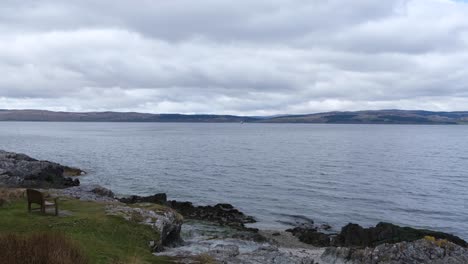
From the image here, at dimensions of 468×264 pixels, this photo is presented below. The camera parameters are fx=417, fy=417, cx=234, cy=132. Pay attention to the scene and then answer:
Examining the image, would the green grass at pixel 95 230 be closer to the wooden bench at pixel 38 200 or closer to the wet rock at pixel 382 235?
the wooden bench at pixel 38 200

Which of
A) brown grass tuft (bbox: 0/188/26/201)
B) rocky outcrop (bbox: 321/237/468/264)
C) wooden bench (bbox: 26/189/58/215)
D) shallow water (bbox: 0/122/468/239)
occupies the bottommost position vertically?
shallow water (bbox: 0/122/468/239)

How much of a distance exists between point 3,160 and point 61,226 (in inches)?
1944

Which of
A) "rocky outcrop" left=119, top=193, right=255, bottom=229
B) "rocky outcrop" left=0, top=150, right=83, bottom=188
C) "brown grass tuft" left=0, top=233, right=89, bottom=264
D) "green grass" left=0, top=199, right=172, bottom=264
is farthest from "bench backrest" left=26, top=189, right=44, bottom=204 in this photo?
"rocky outcrop" left=0, top=150, right=83, bottom=188

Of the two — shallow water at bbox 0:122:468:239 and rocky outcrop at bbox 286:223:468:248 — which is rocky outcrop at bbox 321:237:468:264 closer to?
rocky outcrop at bbox 286:223:468:248

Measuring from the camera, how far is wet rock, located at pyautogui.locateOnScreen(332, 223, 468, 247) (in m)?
30.1

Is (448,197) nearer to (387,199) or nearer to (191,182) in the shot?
(387,199)

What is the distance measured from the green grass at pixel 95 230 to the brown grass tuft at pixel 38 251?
435 cm

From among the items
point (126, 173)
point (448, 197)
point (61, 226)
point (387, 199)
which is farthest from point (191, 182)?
point (61, 226)

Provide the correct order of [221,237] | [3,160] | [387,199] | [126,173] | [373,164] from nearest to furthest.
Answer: [221,237] < [387,199] < [3,160] < [126,173] < [373,164]

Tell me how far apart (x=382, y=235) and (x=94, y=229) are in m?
20.6

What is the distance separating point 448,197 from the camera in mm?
53438

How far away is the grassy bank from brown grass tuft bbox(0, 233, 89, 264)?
168 inches

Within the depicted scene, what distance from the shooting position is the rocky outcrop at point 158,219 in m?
24.4

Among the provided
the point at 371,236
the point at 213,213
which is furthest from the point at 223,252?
the point at 213,213
